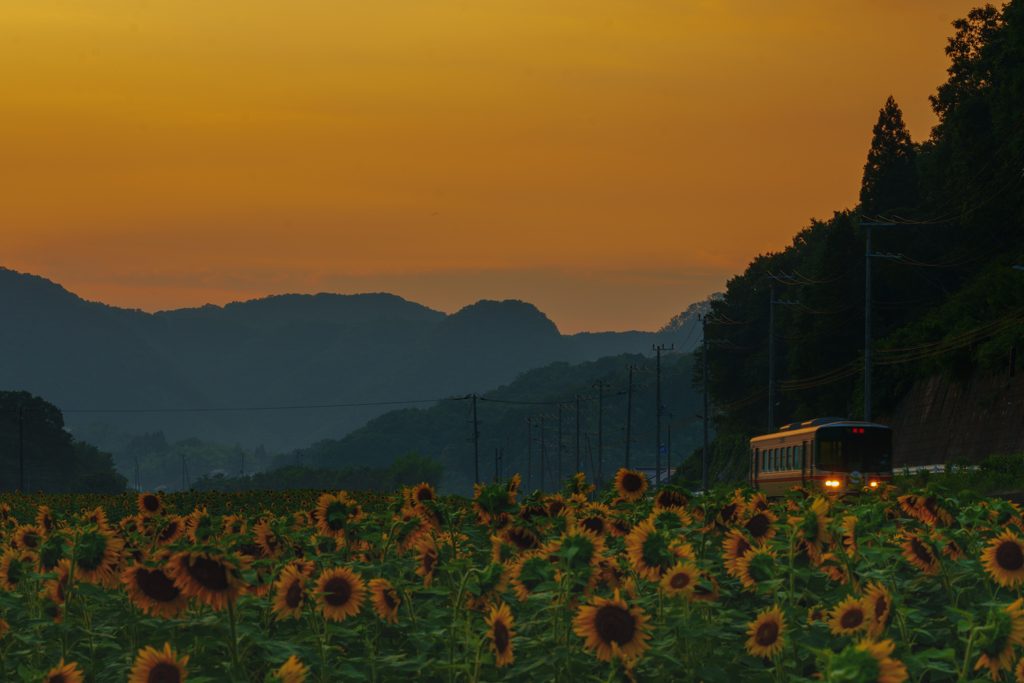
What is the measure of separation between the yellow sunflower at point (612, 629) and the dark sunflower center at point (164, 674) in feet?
5.59

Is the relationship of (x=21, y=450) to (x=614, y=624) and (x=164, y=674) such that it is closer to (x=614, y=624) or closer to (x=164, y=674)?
(x=164, y=674)

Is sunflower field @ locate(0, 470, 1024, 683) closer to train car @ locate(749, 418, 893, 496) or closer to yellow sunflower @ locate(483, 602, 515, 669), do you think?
yellow sunflower @ locate(483, 602, 515, 669)

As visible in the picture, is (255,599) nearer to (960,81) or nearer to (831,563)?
(831,563)

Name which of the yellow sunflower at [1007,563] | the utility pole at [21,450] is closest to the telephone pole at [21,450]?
the utility pole at [21,450]

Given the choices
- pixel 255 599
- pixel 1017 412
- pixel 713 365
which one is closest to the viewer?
pixel 255 599

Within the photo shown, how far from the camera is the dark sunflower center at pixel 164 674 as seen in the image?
4.52 m

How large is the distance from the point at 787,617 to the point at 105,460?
5421 inches

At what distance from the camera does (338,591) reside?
562 centimetres

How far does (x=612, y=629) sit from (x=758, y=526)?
6.53 feet

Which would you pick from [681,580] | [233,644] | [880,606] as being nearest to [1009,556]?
[880,606]

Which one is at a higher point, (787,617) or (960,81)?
(960,81)

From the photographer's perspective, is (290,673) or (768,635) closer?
(290,673)

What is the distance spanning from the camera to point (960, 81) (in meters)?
66.7

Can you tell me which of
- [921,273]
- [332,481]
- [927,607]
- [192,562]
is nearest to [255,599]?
[192,562]
